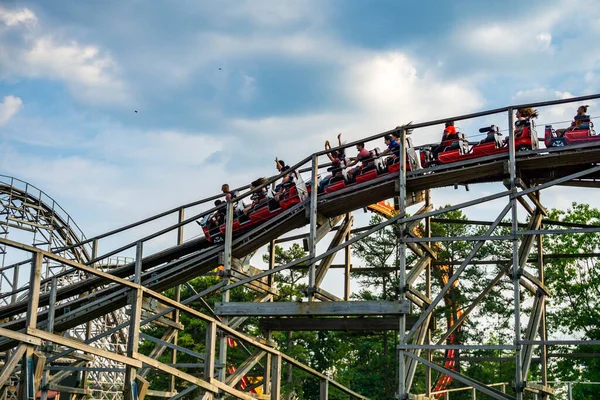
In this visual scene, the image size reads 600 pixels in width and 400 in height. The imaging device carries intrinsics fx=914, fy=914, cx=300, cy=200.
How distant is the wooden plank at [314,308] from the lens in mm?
15594

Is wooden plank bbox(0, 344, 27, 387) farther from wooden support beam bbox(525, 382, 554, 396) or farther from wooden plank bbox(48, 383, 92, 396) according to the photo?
wooden support beam bbox(525, 382, 554, 396)

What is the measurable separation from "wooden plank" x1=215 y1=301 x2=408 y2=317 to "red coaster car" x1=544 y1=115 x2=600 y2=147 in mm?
3698

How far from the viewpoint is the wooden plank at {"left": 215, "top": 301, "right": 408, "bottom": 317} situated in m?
15.6

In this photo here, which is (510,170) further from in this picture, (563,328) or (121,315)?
(121,315)

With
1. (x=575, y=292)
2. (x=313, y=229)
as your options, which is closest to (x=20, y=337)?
(x=313, y=229)

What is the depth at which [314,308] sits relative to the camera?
16094mm

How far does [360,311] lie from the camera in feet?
51.7

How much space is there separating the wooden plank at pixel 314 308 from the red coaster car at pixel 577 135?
12.1 feet

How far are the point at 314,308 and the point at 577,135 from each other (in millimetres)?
5355

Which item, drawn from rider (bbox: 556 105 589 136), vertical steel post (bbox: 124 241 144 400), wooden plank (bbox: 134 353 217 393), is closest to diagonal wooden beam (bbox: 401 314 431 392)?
rider (bbox: 556 105 589 136)

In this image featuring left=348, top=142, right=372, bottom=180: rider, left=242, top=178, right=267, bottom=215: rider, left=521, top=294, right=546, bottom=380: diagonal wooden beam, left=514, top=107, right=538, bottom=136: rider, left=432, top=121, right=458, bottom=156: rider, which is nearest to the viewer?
left=521, top=294, right=546, bottom=380: diagonal wooden beam

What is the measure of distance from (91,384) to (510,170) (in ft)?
87.5

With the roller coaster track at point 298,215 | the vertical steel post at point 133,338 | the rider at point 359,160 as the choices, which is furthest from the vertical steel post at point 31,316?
the rider at point 359,160

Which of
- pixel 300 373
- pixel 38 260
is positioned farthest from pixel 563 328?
pixel 38 260
